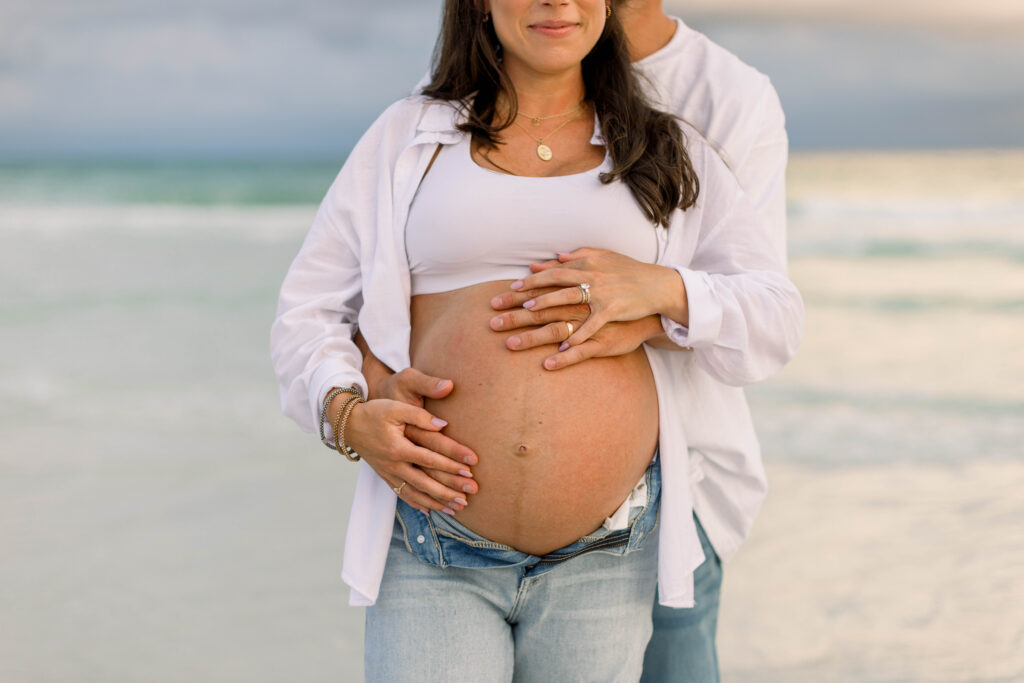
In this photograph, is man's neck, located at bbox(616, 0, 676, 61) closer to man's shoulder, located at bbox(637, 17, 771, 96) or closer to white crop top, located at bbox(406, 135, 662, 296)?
man's shoulder, located at bbox(637, 17, 771, 96)

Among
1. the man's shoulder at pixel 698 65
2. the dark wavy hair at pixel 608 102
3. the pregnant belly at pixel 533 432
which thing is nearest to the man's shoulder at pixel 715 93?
the man's shoulder at pixel 698 65

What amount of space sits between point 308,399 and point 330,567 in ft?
6.59

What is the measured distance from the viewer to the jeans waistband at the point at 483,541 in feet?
5.23

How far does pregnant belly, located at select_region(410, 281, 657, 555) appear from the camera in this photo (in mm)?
1584

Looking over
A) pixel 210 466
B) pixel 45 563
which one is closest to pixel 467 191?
pixel 45 563

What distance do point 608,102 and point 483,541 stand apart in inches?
32.9

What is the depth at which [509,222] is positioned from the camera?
1.65m

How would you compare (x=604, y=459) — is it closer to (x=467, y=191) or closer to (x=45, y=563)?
(x=467, y=191)

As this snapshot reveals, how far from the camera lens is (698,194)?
173cm

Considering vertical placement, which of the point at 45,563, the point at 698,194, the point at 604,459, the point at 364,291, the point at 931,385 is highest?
the point at 698,194

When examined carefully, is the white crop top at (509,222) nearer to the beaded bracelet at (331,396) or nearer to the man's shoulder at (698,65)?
the beaded bracelet at (331,396)

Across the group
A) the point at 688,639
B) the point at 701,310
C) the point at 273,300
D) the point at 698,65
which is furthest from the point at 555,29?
the point at 273,300

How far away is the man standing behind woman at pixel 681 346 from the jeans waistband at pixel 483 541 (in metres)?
0.22

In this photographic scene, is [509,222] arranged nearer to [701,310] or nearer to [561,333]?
[561,333]
